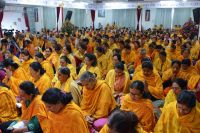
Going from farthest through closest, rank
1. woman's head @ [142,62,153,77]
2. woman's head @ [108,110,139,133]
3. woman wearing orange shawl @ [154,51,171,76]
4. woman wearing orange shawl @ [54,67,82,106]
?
woman wearing orange shawl @ [154,51,171,76]
woman's head @ [142,62,153,77]
woman wearing orange shawl @ [54,67,82,106]
woman's head @ [108,110,139,133]

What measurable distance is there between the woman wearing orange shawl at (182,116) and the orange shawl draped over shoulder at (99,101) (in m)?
0.92

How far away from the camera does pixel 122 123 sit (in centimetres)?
185

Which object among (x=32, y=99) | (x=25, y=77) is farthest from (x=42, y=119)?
(x=25, y=77)

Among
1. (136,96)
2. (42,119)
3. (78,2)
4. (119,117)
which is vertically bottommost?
(42,119)

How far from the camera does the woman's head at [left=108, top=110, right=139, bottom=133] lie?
1845 millimetres

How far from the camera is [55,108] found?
2752mm

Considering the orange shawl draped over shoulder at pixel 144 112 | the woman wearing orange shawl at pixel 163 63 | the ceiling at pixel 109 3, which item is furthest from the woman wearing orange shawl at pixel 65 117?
the ceiling at pixel 109 3

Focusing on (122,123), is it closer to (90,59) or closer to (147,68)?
(147,68)

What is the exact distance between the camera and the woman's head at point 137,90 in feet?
10.8

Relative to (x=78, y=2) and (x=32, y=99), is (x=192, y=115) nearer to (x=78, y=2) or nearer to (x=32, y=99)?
(x=32, y=99)

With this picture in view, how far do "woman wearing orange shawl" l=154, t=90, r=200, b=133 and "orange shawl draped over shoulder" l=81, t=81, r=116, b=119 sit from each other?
3.03 feet

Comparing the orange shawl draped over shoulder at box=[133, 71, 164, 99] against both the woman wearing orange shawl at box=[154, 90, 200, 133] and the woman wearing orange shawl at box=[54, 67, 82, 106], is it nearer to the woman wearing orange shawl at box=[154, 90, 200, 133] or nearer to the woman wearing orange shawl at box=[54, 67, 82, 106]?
the woman wearing orange shawl at box=[54, 67, 82, 106]

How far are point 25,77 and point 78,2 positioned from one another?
40.0ft

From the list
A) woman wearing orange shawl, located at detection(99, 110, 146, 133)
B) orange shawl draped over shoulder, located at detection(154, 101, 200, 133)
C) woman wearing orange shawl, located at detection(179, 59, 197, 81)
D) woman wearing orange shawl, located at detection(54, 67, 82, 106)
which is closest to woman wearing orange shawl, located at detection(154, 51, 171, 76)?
woman wearing orange shawl, located at detection(179, 59, 197, 81)
